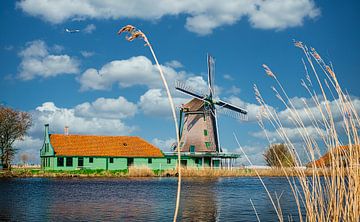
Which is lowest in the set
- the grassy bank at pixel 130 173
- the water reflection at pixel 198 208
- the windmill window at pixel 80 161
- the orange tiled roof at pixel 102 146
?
the water reflection at pixel 198 208

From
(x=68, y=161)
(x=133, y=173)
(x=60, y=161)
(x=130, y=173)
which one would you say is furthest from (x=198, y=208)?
(x=60, y=161)

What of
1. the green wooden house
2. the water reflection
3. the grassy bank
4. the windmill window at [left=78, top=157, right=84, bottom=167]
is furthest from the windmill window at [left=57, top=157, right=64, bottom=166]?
the water reflection

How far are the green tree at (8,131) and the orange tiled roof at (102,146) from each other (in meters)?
2.81

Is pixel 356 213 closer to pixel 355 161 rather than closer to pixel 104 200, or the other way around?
pixel 355 161

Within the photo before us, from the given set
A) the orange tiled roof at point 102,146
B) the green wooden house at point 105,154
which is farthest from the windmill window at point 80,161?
the orange tiled roof at point 102,146

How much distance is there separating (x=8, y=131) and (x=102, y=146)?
779 centimetres

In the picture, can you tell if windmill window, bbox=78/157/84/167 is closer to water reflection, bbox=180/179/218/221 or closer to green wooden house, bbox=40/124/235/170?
green wooden house, bbox=40/124/235/170

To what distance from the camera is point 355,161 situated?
11.6 ft

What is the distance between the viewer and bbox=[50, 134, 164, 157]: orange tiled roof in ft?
122

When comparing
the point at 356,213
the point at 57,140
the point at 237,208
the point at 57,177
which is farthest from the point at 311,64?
the point at 57,140

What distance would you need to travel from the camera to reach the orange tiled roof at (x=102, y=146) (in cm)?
3728

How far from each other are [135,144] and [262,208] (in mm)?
26953

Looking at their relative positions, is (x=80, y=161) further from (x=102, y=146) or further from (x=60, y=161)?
(x=102, y=146)

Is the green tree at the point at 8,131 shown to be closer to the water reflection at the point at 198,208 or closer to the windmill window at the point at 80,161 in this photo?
the windmill window at the point at 80,161
